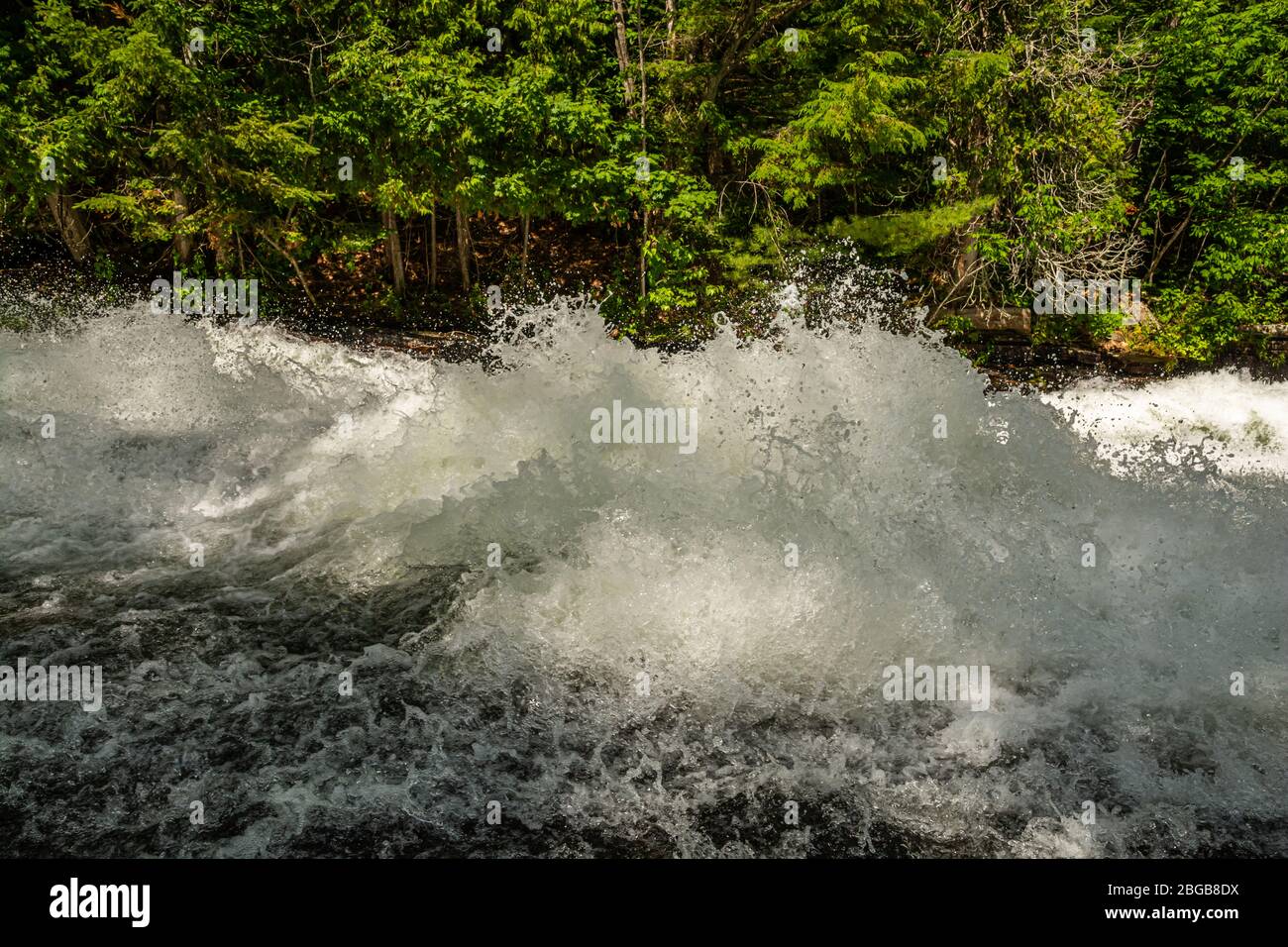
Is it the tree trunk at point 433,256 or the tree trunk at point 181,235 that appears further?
the tree trunk at point 433,256

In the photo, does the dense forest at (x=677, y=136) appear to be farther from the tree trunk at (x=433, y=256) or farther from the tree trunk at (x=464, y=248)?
the tree trunk at (x=433, y=256)

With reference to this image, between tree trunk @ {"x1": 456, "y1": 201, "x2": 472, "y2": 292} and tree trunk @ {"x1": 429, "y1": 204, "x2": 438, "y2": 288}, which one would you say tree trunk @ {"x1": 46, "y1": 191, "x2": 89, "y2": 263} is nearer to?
tree trunk @ {"x1": 429, "y1": 204, "x2": 438, "y2": 288}

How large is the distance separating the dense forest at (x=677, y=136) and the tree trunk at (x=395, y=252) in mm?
60

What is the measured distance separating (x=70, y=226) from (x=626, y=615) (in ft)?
49.5

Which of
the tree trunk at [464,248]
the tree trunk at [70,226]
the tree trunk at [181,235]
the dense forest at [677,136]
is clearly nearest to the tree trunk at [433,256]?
the tree trunk at [464,248]

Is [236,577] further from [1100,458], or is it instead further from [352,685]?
[1100,458]

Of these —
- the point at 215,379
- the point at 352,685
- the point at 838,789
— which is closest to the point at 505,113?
the point at 215,379

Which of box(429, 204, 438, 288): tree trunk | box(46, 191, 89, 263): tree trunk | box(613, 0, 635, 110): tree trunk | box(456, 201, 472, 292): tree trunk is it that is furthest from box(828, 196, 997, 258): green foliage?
box(46, 191, 89, 263): tree trunk

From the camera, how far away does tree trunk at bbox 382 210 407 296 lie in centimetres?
1612

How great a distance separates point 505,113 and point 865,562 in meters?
10.2

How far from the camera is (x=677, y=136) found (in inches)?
597

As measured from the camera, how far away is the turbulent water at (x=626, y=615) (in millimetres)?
4680

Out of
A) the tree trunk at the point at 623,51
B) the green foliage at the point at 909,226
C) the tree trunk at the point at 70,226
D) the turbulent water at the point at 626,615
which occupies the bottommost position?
the turbulent water at the point at 626,615

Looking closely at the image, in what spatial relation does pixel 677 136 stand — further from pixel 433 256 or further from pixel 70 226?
pixel 70 226
